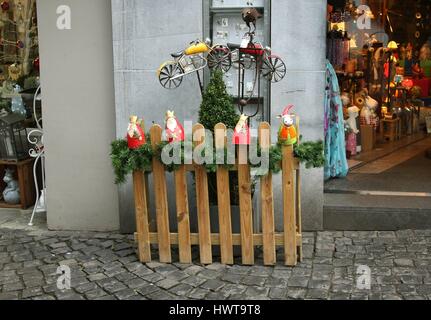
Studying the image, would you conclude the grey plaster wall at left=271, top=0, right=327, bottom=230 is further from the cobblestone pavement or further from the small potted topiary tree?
the cobblestone pavement

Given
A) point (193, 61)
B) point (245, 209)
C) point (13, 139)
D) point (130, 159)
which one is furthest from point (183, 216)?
point (13, 139)

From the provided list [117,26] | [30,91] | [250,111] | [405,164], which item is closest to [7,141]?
[30,91]

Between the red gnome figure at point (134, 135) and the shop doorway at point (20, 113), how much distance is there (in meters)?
2.29

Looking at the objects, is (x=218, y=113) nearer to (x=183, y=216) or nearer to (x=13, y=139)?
(x=183, y=216)

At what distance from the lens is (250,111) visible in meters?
6.50

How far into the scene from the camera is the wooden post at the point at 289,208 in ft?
17.7

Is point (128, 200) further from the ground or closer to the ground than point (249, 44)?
closer to the ground

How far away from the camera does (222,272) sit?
5504 mm

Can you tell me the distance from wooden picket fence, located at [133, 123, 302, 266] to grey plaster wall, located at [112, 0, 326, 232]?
871mm

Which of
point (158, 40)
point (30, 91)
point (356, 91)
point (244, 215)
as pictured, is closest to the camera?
point (244, 215)

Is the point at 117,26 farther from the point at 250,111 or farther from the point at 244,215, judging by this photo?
the point at 244,215

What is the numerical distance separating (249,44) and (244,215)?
5.27 ft

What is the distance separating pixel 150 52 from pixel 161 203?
1.73 m

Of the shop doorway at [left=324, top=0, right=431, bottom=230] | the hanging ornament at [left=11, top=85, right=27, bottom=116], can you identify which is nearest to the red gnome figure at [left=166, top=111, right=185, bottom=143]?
the shop doorway at [left=324, top=0, right=431, bottom=230]
